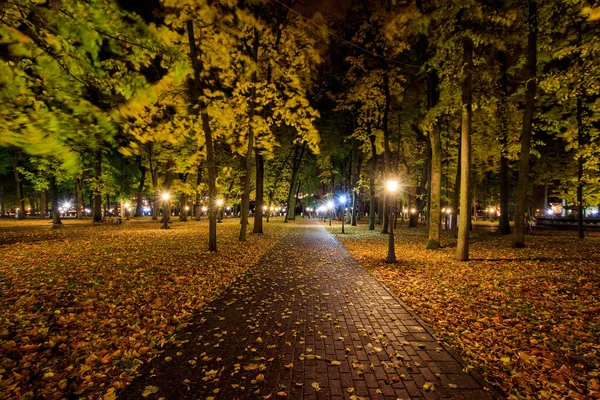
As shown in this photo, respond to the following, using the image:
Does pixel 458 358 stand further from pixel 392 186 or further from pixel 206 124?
pixel 206 124

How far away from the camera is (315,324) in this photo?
548cm

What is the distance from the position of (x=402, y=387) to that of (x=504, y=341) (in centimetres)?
236

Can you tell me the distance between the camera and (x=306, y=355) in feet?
14.1

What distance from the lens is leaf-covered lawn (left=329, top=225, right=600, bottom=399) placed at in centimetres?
377

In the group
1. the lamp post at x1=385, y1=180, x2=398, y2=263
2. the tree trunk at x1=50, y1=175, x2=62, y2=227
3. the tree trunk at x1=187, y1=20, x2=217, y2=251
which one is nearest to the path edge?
the lamp post at x1=385, y1=180, x2=398, y2=263

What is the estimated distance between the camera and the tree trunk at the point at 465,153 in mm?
11219

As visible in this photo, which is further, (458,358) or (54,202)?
(54,202)

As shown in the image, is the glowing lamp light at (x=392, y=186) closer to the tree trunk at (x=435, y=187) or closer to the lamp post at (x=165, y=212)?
the tree trunk at (x=435, y=187)

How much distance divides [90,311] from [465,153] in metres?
12.6

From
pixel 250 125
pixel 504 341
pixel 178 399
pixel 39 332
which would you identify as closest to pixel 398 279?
pixel 504 341

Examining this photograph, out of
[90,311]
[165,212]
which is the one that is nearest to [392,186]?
[90,311]

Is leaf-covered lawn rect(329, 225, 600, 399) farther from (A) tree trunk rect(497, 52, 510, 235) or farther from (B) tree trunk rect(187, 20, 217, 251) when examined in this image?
(A) tree trunk rect(497, 52, 510, 235)

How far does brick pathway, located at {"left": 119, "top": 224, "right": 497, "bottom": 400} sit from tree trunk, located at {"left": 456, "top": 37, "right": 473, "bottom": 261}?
598cm

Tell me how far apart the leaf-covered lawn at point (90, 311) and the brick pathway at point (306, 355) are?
0.55 metres
